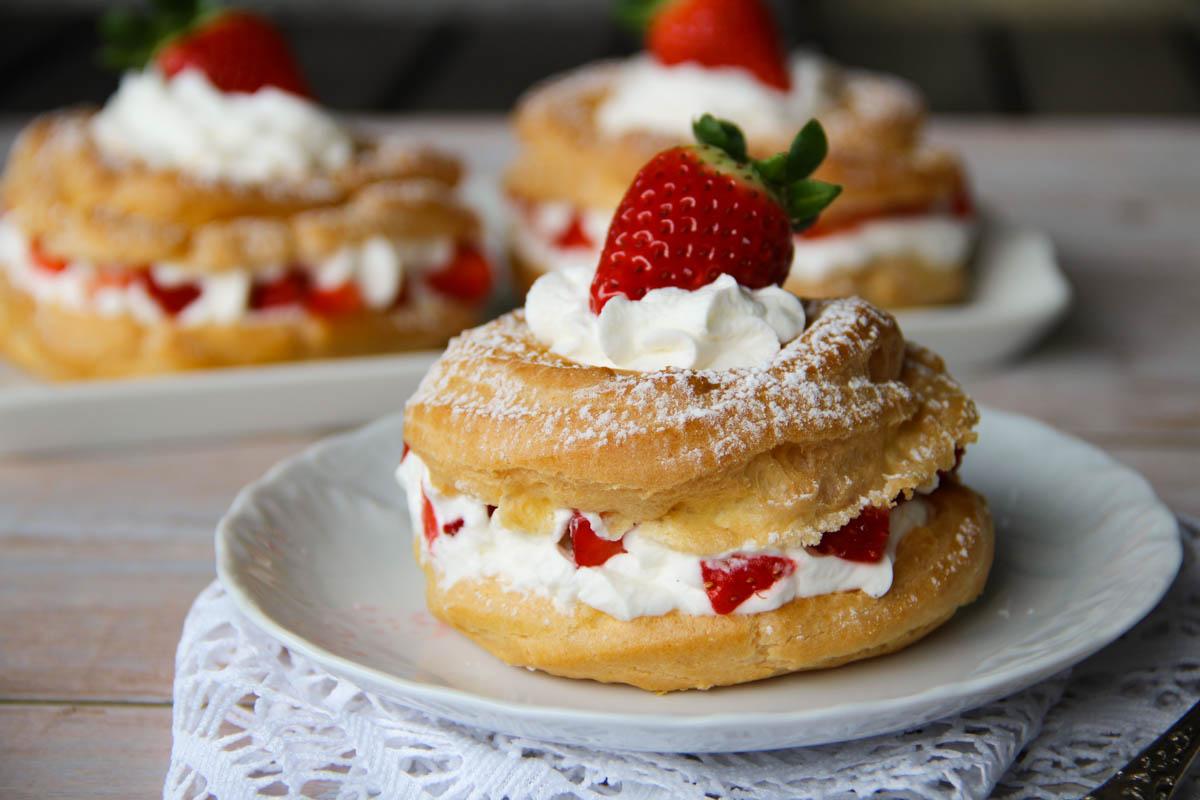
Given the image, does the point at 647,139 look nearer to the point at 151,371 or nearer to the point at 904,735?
the point at 151,371

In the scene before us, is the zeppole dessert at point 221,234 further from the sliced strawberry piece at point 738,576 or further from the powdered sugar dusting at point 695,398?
the sliced strawberry piece at point 738,576

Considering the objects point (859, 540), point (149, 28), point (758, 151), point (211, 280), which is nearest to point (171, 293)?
point (211, 280)

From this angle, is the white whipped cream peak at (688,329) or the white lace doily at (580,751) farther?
the white whipped cream peak at (688,329)

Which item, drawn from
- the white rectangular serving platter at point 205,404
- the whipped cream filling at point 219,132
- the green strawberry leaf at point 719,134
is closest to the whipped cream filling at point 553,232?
the whipped cream filling at point 219,132

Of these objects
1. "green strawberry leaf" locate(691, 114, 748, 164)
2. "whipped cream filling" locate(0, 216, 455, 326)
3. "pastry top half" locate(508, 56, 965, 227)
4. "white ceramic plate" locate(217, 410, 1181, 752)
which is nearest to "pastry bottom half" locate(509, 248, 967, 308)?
"pastry top half" locate(508, 56, 965, 227)

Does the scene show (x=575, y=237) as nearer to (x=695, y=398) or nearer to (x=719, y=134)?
(x=719, y=134)
